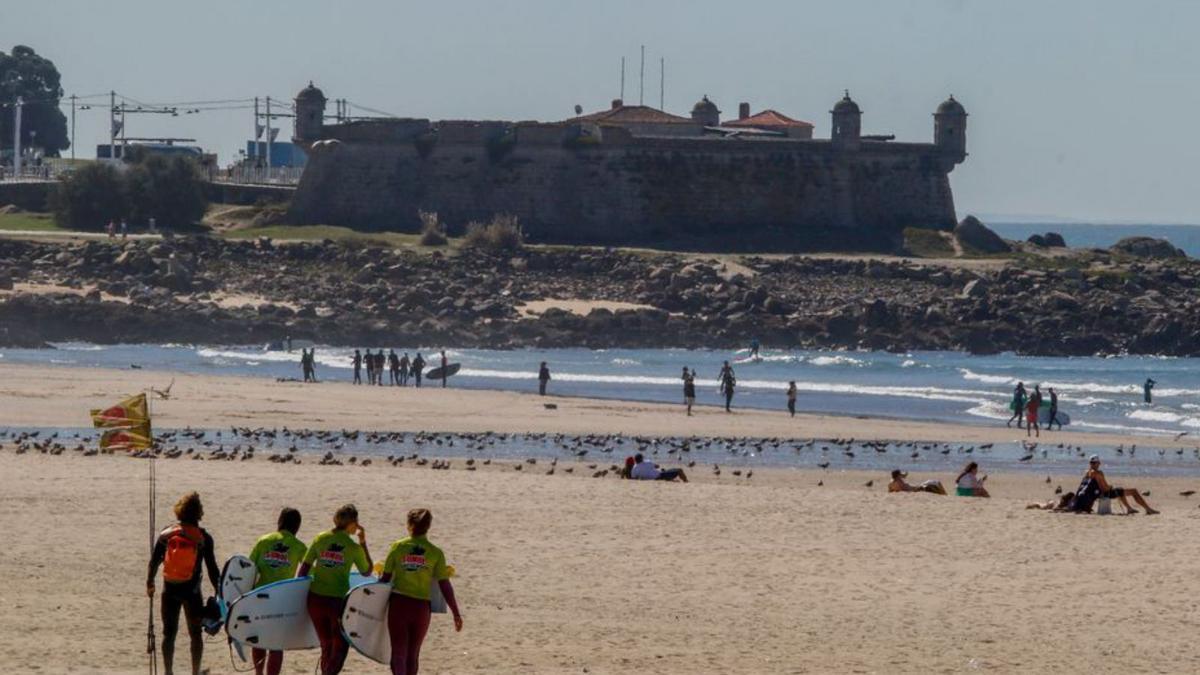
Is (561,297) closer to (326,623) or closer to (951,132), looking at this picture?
(951,132)

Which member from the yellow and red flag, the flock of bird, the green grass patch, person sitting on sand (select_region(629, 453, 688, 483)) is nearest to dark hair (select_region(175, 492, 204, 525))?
the yellow and red flag

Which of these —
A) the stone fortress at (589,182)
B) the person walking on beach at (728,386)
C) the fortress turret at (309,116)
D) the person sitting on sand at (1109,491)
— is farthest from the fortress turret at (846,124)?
the person sitting on sand at (1109,491)

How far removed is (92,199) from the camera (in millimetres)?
70000

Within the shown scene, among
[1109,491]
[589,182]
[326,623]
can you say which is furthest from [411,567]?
[589,182]

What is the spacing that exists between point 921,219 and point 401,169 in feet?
56.6

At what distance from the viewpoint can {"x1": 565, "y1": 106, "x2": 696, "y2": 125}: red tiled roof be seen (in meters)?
77.2

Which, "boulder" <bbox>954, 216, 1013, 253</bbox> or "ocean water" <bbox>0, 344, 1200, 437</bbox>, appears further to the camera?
"boulder" <bbox>954, 216, 1013, 253</bbox>

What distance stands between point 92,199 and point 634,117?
63.1ft

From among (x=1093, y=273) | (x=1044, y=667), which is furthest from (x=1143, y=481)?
(x=1093, y=273)

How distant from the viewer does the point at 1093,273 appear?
67.8 metres

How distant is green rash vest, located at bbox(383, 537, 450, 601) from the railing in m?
66.6

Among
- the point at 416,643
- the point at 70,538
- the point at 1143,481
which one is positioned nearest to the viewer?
the point at 416,643

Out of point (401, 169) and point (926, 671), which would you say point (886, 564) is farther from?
point (401, 169)

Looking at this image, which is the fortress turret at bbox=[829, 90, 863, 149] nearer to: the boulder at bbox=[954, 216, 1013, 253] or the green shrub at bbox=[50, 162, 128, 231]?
the boulder at bbox=[954, 216, 1013, 253]
